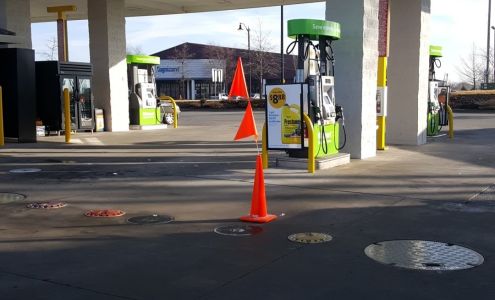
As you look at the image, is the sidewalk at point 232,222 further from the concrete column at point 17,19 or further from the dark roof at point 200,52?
the dark roof at point 200,52

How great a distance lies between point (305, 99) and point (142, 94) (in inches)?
580

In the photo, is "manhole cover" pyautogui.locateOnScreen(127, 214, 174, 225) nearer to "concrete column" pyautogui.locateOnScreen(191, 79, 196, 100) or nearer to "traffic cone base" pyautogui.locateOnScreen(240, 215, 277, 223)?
"traffic cone base" pyautogui.locateOnScreen(240, 215, 277, 223)

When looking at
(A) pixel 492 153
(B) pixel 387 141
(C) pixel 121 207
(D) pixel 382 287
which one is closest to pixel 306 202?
(C) pixel 121 207

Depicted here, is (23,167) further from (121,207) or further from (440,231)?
(440,231)

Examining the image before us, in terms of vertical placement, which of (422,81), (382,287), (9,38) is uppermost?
(9,38)

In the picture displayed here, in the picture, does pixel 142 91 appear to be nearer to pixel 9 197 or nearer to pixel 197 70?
pixel 9 197

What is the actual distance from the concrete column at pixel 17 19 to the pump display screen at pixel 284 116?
1247 centimetres

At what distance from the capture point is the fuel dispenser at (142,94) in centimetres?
2459

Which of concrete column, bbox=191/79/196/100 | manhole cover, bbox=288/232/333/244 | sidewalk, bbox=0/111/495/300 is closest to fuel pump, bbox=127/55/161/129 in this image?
sidewalk, bbox=0/111/495/300

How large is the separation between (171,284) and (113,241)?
1671mm

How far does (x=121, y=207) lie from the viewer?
320 inches

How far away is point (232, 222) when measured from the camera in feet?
23.6

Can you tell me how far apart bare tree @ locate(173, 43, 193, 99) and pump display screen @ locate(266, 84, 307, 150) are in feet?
210

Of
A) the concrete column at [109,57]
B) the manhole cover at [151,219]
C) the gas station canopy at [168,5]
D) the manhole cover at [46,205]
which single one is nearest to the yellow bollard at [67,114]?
the concrete column at [109,57]
